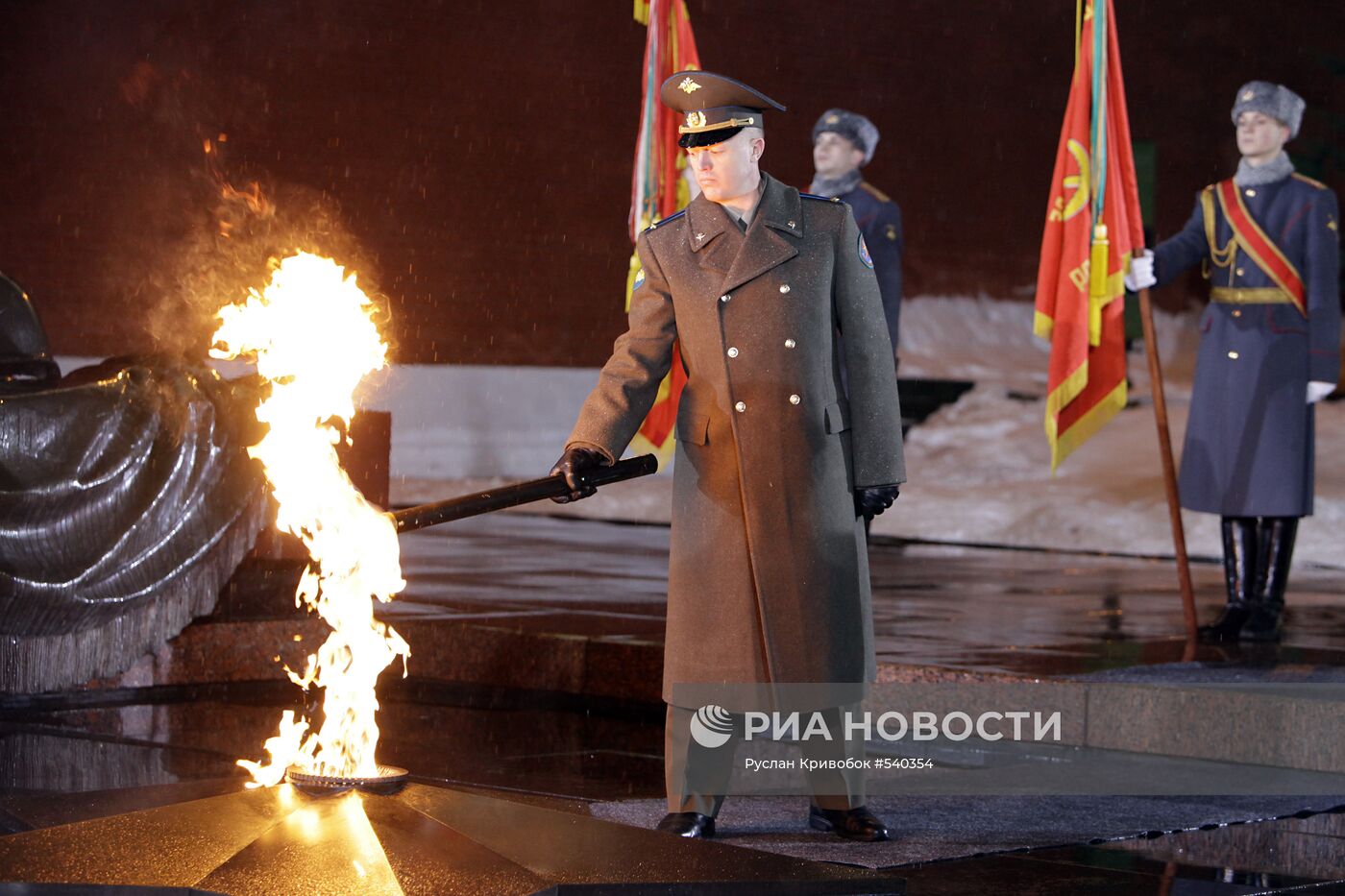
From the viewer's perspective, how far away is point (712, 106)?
336 centimetres

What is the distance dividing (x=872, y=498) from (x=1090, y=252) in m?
2.69

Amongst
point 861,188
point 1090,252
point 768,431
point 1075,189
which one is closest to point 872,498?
point 768,431

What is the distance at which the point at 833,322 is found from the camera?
360 centimetres

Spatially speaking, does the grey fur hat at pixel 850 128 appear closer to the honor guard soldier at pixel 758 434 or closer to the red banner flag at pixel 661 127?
the red banner flag at pixel 661 127

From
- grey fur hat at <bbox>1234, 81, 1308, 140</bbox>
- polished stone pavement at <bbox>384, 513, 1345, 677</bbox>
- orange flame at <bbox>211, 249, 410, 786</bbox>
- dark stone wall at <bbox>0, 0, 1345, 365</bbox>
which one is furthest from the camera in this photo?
dark stone wall at <bbox>0, 0, 1345, 365</bbox>

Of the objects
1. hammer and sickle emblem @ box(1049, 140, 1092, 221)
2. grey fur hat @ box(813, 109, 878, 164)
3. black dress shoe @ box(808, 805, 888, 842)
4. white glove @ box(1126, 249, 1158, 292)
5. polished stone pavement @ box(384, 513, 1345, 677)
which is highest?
grey fur hat @ box(813, 109, 878, 164)

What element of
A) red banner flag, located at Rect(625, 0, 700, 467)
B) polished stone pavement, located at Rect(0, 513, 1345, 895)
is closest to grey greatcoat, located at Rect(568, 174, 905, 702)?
polished stone pavement, located at Rect(0, 513, 1345, 895)

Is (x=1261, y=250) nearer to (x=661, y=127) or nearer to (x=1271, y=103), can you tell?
(x=1271, y=103)

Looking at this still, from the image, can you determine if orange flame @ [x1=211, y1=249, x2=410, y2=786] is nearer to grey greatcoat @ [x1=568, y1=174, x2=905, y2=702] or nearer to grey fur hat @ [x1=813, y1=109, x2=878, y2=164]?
grey greatcoat @ [x1=568, y1=174, x2=905, y2=702]

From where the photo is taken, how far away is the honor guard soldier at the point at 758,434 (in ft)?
11.1

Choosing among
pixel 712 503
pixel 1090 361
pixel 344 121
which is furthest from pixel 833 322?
pixel 344 121

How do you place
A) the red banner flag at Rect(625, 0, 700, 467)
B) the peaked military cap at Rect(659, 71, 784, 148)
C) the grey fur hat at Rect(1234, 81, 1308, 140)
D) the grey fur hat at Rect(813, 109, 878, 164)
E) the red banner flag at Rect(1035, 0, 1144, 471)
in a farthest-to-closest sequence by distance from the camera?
the red banner flag at Rect(625, 0, 700, 467) < the grey fur hat at Rect(813, 109, 878, 164) < the red banner flag at Rect(1035, 0, 1144, 471) < the grey fur hat at Rect(1234, 81, 1308, 140) < the peaked military cap at Rect(659, 71, 784, 148)

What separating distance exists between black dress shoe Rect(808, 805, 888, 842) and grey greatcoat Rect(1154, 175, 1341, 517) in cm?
271

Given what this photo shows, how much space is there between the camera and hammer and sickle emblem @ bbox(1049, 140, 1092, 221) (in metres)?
5.89
